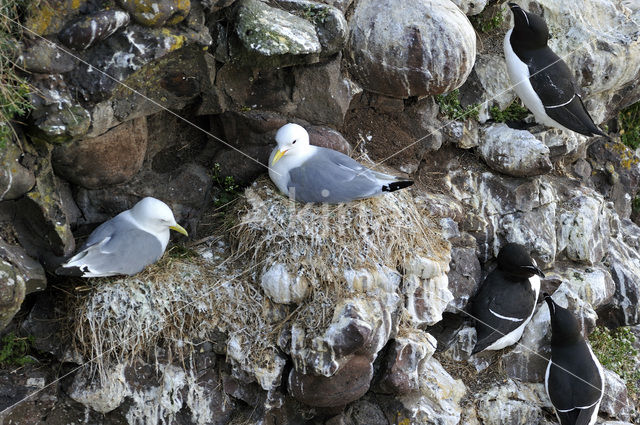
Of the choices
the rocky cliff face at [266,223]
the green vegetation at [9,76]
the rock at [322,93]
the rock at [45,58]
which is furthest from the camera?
the rock at [322,93]

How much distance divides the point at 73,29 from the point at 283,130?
133cm

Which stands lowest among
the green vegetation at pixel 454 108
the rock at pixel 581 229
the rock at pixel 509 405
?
the rock at pixel 509 405

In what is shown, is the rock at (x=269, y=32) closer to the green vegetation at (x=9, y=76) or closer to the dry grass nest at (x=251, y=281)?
the dry grass nest at (x=251, y=281)

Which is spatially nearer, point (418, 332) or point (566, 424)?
point (418, 332)

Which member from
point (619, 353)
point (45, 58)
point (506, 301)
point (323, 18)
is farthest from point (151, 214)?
point (619, 353)

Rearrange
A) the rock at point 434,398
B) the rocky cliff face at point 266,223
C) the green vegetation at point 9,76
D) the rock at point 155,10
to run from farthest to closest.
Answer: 1. the rock at point 434,398
2. the rocky cliff face at point 266,223
3. the rock at point 155,10
4. the green vegetation at point 9,76

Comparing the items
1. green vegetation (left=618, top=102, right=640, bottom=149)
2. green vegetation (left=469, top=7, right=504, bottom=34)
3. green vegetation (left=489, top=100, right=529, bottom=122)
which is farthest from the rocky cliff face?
green vegetation (left=618, top=102, right=640, bottom=149)

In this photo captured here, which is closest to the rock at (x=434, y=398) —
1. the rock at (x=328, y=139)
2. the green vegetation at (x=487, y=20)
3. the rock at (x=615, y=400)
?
the rock at (x=615, y=400)

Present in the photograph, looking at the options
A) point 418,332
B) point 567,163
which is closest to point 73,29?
point 418,332

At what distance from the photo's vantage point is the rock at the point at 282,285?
4273 mm

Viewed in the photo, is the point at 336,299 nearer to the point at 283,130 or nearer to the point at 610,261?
the point at 283,130

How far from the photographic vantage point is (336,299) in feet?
13.9

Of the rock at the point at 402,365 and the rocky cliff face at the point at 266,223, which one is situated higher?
the rocky cliff face at the point at 266,223

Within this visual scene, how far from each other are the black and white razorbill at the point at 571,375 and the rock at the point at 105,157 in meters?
2.98
